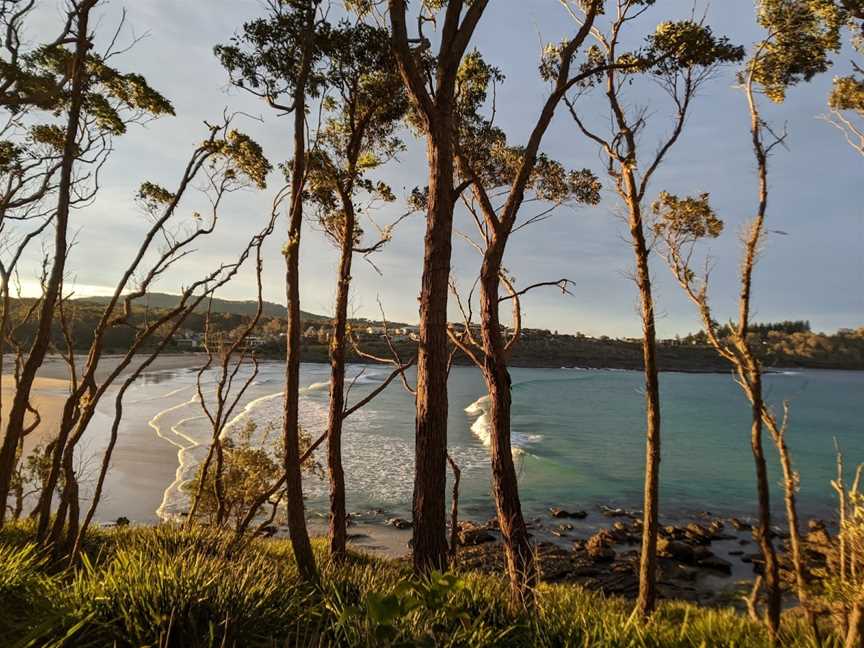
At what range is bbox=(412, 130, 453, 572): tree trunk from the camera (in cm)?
581

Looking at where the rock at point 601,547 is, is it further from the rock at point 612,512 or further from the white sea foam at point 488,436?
the white sea foam at point 488,436

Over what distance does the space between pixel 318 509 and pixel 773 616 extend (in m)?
18.0

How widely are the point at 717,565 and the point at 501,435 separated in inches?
584

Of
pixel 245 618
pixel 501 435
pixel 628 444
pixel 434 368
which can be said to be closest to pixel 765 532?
pixel 501 435

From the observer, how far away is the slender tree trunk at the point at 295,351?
698cm

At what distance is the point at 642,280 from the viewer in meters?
9.07

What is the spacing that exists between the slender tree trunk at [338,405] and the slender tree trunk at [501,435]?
11.5ft

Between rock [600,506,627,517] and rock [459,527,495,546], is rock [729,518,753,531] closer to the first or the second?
rock [600,506,627,517]

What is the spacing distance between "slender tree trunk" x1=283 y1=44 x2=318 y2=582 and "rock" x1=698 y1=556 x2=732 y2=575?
15.8m

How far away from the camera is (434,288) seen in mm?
6059

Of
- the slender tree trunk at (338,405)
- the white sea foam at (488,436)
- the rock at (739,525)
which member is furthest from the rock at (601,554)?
the white sea foam at (488,436)

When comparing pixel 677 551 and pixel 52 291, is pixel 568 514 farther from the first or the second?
pixel 52 291

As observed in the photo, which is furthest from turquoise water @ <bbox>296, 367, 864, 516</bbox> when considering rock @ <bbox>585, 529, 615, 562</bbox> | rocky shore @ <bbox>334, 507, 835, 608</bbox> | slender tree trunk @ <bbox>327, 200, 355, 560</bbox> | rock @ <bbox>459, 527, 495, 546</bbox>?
slender tree trunk @ <bbox>327, 200, 355, 560</bbox>

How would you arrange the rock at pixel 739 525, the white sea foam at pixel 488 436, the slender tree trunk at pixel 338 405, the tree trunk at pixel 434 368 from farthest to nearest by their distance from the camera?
the white sea foam at pixel 488 436
the rock at pixel 739 525
the slender tree trunk at pixel 338 405
the tree trunk at pixel 434 368
